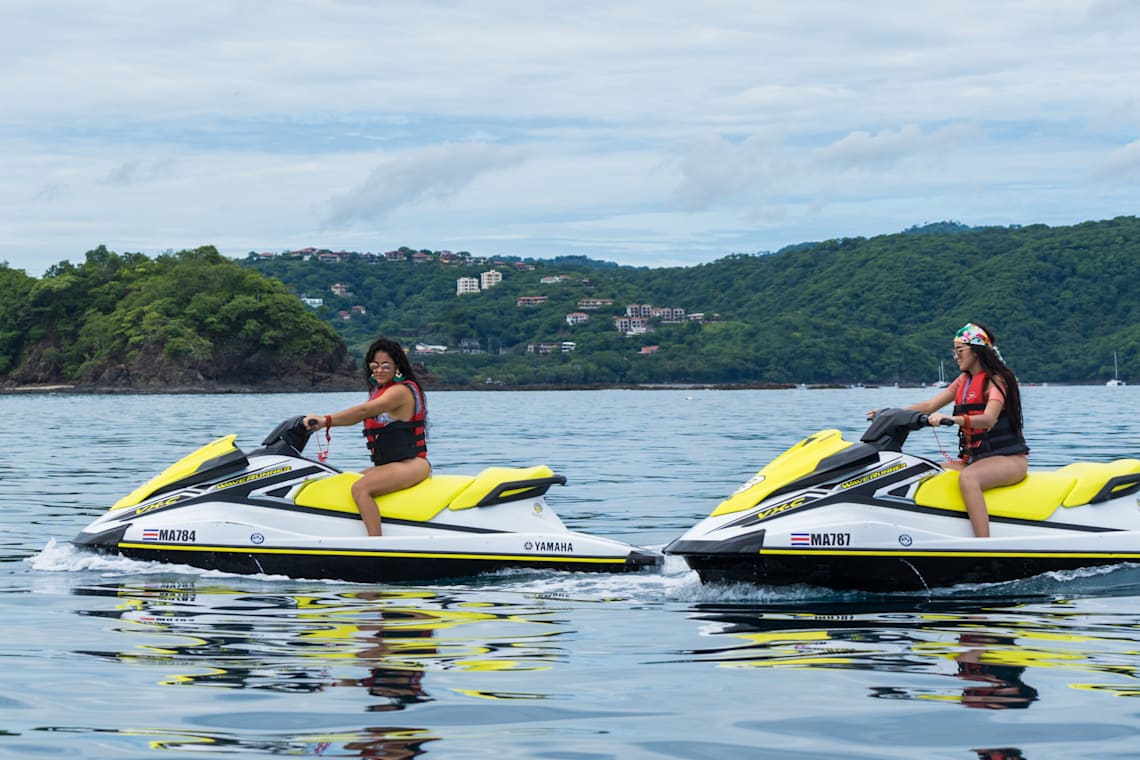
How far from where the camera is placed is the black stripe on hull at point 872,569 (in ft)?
28.8

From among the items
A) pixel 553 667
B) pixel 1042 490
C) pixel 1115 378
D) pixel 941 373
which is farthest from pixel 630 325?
pixel 553 667

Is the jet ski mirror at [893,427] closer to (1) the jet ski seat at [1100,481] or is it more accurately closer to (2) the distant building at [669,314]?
(1) the jet ski seat at [1100,481]

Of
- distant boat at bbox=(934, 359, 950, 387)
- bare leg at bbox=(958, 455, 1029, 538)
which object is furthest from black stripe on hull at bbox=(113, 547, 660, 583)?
distant boat at bbox=(934, 359, 950, 387)

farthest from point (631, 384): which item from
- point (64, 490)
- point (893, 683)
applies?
point (893, 683)

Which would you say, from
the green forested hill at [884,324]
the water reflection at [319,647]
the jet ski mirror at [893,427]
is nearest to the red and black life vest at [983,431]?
the jet ski mirror at [893,427]

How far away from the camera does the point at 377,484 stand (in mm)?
9664

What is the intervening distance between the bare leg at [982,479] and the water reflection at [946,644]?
22.6 inches

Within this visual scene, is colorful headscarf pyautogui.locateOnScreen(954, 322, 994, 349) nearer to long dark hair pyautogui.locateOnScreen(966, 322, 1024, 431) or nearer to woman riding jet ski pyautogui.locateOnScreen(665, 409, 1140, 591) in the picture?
long dark hair pyautogui.locateOnScreen(966, 322, 1024, 431)

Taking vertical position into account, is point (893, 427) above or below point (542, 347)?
below

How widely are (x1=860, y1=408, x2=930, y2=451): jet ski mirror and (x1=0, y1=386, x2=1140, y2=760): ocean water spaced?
93 cm

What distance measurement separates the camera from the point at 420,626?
7871mm

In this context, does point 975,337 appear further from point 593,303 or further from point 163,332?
point 593,303

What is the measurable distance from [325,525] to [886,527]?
3609mm

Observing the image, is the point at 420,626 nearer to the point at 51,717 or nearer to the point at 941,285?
the point at 51,717
